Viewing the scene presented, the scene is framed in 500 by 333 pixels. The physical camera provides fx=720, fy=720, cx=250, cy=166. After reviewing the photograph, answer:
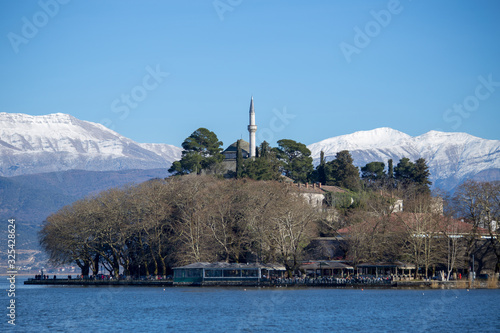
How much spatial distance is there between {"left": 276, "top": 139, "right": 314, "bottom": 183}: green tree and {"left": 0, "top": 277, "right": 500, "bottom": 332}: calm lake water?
56.4m

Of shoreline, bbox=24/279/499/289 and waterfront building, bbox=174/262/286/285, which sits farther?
waterfront building, bbox=174/262/286/285

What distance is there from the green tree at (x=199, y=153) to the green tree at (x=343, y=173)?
792 inches

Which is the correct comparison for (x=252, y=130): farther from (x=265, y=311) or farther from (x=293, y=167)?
(x=265, y=311)

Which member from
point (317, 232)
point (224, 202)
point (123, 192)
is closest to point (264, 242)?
point (224, 202)

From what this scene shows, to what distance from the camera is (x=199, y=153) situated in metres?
125

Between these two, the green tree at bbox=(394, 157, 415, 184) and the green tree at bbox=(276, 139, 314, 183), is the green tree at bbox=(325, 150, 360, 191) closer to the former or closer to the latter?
the green tree at bbox=(276, 139, 314, 183)

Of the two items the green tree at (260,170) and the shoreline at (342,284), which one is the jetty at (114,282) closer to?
the shoreline at (342,284)

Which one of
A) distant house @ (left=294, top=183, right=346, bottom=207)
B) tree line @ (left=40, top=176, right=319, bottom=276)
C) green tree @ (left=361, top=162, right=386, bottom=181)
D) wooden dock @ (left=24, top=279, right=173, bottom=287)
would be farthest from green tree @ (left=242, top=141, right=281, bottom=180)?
green tree @ (left=361, top=162, right=386, bottom=181)

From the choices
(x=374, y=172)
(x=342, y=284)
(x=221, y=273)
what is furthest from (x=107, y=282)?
(x=374, y=172)

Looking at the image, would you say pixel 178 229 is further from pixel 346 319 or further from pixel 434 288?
pixel 346 319

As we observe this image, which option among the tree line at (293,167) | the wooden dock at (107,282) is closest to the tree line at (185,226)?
the wooden dock at (107,282)

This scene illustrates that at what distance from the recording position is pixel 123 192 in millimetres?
95375

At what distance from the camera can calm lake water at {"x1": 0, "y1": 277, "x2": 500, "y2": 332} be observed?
4772cm

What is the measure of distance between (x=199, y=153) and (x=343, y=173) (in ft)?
85.6
